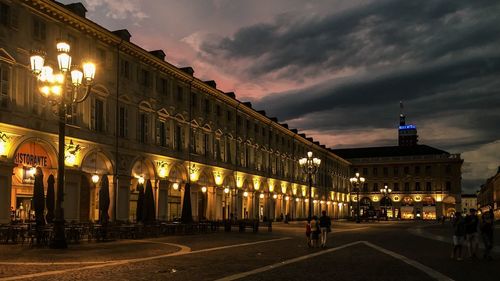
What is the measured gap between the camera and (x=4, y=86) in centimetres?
2984

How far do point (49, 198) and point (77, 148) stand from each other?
7980mm

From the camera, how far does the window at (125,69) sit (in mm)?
40469

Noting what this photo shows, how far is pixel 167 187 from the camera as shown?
150 ft

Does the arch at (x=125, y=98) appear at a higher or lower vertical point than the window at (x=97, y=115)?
higher

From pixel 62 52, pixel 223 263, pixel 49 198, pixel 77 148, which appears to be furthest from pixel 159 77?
pixel 223 263

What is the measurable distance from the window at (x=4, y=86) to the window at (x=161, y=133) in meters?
16.1

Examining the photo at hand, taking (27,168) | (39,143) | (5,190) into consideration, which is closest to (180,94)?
(27,168)

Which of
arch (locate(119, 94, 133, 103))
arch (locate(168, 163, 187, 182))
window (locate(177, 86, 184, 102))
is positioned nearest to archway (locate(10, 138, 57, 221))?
arch (locate(119, 94, 133, 103))

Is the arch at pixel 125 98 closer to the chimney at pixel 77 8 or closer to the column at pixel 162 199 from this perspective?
the chimney at pixel 77 8

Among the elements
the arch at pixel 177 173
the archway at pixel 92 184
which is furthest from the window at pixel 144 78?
the archway at pixel 92 184

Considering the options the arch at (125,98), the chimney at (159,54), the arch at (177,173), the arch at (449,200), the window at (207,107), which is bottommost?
the arch at (449,200)

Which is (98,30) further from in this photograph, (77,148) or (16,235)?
(16,235)

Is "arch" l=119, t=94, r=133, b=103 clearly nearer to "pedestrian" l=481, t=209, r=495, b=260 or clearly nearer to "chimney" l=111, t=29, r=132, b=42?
"chimney" l=111, t=29, r=132, b=42

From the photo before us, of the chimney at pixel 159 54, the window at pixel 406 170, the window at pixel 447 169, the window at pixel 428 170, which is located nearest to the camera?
the chimney at pixel 159 54
